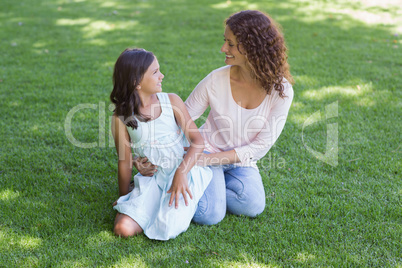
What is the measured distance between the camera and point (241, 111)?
2.92 meters

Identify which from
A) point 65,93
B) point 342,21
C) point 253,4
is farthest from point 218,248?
point 253,4

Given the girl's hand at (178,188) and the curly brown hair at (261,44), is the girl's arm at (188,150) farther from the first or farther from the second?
the curly brown hair at (261,44)

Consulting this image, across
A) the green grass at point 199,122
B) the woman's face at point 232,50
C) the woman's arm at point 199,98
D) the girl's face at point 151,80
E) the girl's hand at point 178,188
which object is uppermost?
the woman's face at point 232,50

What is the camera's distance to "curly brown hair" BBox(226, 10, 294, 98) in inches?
104

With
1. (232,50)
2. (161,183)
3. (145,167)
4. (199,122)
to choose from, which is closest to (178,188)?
(161,183)

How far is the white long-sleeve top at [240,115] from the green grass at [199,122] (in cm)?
45

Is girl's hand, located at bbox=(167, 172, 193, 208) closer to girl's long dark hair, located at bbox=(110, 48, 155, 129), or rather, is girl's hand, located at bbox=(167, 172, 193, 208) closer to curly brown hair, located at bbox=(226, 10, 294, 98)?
girl's long dark hair, located at bbox=(110, 48, 155, 129)

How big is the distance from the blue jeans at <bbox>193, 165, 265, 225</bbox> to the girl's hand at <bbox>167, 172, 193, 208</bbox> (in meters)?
0.17

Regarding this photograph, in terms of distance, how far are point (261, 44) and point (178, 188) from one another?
1.04 metres

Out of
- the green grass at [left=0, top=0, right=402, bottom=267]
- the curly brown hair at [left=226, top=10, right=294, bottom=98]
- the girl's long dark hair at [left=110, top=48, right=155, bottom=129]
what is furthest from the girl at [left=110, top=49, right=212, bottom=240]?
the curly brown hair at [left=226, top=10, right=294, bottom=98]

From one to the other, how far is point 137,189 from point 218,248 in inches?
25.8

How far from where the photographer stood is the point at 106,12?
8.16m

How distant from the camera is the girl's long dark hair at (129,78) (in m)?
2.61

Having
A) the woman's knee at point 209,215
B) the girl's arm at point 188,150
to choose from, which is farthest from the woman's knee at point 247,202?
the girl's arm at point 188,150
